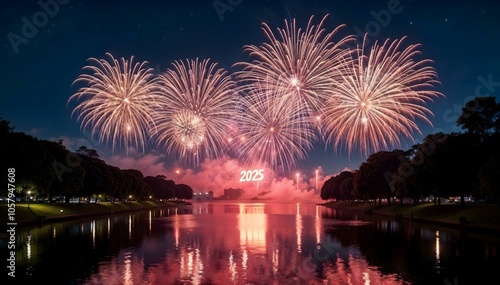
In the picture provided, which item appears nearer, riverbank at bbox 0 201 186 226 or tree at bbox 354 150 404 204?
riverbank at bbox 0 201 186 226

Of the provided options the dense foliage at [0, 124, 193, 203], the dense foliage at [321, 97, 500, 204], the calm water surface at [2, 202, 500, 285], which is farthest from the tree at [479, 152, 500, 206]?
the dense foliage at [0, 124, 193, 203]

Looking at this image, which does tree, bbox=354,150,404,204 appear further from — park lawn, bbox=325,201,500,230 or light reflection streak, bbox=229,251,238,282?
light reflection streak, bbox=229,251,238,282

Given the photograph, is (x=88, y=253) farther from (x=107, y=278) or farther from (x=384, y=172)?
(x=384, y=172)

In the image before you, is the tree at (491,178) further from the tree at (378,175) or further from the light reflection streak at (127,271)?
the tree at (378,175)

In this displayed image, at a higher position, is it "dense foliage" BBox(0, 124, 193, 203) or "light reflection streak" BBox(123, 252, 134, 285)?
"dense foliage" BBox(0, 124, 193, 203)

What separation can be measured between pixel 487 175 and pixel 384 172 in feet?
206

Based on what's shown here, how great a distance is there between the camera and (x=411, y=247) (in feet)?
131

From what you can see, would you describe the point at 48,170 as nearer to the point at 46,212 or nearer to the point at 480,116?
the point at 46,212

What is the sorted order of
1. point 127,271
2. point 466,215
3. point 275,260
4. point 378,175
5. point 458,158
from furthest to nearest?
point 378,175 < point 458,158 < point 466,215 < point 275,260 < point 127,271

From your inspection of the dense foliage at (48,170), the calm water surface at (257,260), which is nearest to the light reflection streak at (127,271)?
the calm water surface at (257,260)

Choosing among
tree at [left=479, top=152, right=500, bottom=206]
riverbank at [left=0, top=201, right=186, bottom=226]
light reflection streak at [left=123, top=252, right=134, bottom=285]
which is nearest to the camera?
light reflection streak at [left=123, top=252, right=134, bottom=285]

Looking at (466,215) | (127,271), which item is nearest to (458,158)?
(466,215)

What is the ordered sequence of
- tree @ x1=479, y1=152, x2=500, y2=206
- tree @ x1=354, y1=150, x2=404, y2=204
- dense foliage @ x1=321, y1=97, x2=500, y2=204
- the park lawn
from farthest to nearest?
tree @ x1=354, y1=150, x2=404, y2=204 < dense foliage @ x1=321, y1=97, x2=500, y2=204 < the park lawn < tree @ x1=479, y1=152, x2=500, y2=206

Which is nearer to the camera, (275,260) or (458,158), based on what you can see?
(275,260)
